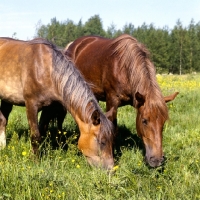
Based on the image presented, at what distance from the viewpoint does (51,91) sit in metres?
4.94

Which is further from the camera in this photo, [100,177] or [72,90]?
[72,90]

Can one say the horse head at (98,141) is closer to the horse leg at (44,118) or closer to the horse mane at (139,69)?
the horse mane at (139,69)

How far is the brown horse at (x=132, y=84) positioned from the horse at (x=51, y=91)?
1.12 ft

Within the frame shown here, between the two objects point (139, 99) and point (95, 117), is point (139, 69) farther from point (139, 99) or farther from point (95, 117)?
point (95, 117)

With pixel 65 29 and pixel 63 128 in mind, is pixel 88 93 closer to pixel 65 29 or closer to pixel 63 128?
pixel 63 128

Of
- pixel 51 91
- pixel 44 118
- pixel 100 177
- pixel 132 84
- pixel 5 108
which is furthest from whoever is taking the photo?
pixel 5 108

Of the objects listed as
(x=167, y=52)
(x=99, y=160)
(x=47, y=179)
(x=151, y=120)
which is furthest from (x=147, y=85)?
(x=167, y=52)

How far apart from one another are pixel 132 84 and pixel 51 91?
1.23m

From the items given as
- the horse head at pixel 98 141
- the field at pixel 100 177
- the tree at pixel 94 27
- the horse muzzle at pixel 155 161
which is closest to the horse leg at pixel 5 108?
the field at pixel 100 177

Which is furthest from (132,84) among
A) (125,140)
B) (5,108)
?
(5,108)

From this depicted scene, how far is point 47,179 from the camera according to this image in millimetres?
3541

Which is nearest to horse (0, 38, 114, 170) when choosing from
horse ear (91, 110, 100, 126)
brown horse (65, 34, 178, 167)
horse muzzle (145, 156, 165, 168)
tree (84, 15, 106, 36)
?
horse ear (91, 110, 100, 126)

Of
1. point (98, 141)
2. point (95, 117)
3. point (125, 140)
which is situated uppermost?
point (95, 117)

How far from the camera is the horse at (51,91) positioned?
4.31 metres
